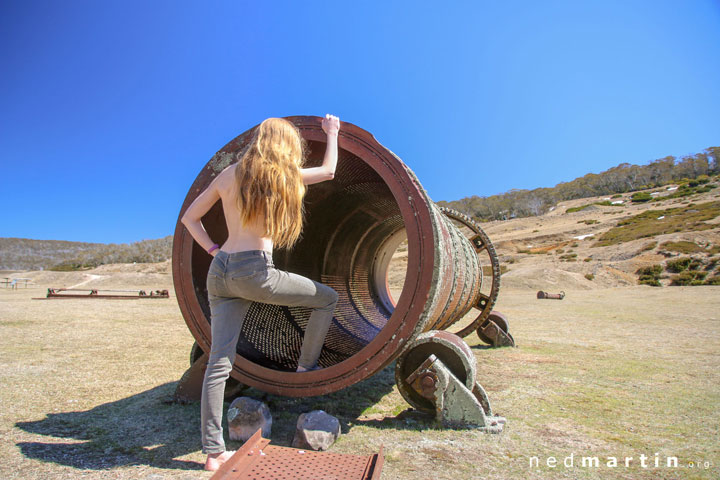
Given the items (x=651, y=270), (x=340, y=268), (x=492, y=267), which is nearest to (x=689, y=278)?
(x=651, y=270)

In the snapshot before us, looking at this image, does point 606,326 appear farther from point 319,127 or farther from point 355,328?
point 319,127

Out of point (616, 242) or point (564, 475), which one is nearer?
point (564, 475)

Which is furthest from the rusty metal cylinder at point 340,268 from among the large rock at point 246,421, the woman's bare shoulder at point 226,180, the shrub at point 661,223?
the shrub at point 661,223

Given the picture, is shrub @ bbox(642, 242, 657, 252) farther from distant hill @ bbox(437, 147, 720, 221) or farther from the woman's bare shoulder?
distant hill @ bbox(437, 147, 720, 221)

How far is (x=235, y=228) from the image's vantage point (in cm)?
183

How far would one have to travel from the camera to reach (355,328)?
3789 mm

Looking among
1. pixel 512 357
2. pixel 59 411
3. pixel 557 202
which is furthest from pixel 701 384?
pixel 557 202

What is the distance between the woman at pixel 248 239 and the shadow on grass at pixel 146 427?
39 cm

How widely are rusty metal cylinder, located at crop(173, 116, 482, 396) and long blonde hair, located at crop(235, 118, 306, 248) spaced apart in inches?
19.8

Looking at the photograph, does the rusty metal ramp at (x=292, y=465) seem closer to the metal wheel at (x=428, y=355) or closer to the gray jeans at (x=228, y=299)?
the gray jeans at (x=228, y=299)

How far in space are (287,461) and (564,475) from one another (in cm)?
122

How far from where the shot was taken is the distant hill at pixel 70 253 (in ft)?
124

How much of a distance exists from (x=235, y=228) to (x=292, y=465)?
1052mm

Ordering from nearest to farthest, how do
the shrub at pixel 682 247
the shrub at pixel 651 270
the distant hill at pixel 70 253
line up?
1. the shrub at pixel 651 270
2. the shrub at pixel 682 247
3. the distant hill at pixel 70 253
